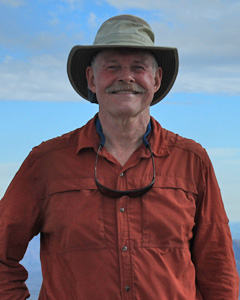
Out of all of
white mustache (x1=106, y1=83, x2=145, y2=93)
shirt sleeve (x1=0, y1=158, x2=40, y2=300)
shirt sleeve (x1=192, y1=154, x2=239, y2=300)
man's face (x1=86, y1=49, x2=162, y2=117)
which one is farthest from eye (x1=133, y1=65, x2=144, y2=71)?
shirt sleeve (x1=0, y1=158, x2=40, y2=300)

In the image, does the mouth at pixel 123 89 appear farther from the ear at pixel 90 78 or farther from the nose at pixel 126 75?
the ear at pixel 90 78

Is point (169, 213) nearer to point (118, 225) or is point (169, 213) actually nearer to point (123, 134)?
point (118, 225)

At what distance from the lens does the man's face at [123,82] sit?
12.9 ft

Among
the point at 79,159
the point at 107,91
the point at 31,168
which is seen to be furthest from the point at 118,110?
the point at 31,168

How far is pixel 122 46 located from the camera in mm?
3910

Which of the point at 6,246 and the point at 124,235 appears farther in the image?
the point at 6,246

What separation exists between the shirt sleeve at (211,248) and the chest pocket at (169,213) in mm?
102

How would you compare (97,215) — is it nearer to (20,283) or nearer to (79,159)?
(79,159)

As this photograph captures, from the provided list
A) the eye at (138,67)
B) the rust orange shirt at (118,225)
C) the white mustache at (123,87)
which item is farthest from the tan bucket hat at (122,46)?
the rust orange shirt at (118,225)

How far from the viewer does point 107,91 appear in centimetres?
396

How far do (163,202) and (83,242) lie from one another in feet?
1.99

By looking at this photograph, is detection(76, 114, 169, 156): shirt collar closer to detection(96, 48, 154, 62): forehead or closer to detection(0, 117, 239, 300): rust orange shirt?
detection(0, 117, 239, 300): rust orange shirt

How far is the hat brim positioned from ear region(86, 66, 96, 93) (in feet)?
0.28

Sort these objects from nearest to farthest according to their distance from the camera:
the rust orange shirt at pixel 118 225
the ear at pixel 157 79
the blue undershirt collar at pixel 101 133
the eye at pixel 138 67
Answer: the rust orange shirt at pixel 118 225 < the eye at pixel 138 67 < the blue undershirt collar at pixel 101 133 < the ear at pixel 157 79
